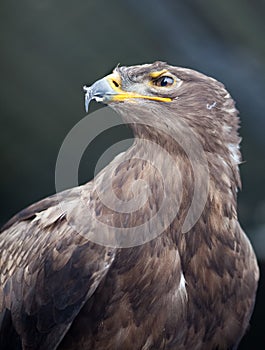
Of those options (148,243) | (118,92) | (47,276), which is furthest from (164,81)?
(47,276)

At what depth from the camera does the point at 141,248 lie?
2.12m

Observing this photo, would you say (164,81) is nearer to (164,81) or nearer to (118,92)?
(164,81)

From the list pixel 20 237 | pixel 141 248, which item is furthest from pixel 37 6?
pixel 141 248

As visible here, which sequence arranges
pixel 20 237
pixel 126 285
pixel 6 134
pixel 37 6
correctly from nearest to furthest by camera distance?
pixel 126 285, pixel 20 237, pixel 37 6, pixel 6 134

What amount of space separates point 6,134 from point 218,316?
114 centimetres

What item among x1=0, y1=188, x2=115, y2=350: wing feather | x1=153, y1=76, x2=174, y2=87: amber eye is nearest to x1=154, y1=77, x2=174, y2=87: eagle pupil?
x1=153, y1=76, x2=174, y2=87: amber eye

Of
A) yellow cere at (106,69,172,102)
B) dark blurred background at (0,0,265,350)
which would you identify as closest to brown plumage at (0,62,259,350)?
yellow cere at (106,69,172,102)

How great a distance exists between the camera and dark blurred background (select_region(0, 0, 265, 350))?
2.61 m

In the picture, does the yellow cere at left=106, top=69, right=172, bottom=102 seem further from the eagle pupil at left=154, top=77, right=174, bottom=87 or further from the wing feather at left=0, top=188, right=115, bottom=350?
the wing feather at left=0, top=188, right=115, bottom=350

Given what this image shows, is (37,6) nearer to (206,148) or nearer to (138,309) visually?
(206,148)

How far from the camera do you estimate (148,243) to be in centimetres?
212

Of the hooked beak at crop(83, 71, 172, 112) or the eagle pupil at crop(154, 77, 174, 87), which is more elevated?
Answer: the hooked beak at crop(83, 71, 172, 112)

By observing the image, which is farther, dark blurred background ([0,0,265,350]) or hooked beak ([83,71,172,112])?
dark blurred background ([0,0,265,350])

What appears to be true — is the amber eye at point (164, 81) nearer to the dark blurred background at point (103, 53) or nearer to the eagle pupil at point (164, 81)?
the eagle pupil at point (164, 81)
